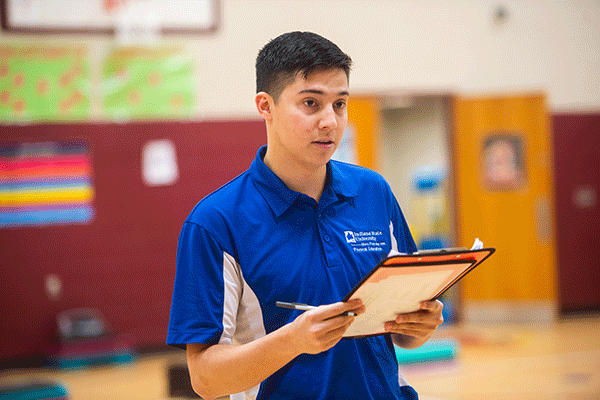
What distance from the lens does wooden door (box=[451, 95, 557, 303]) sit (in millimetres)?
6211

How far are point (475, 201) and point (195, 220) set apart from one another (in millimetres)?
5597

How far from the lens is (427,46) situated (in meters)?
6.39

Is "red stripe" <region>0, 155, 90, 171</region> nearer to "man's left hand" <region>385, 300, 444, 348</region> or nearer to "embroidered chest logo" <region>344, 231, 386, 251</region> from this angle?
"embroidered chest logo" <region>344, 231, 386, 251</region>

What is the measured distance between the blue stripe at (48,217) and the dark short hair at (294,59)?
176 inches

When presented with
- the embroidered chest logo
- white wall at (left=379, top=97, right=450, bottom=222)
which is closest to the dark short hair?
the embroidered chest logo

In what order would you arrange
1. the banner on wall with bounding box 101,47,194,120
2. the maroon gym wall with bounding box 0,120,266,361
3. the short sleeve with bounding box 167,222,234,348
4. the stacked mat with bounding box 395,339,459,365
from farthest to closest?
the banner on wall with bounding box 101,47,194,120
the maroon gym wall with bounding box 0,120,266,361
the stacked mat with bounding box 395,339,459,365
the short sleeve with bounding box 167,222,234,348

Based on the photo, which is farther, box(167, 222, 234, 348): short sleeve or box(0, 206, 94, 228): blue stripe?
box(0, 206, 94, 228): blue stripe

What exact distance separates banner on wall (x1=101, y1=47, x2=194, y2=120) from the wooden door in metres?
2.79

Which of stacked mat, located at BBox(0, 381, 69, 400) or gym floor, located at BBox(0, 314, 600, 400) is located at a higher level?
stacked mat, located at BBox(0, 381, 69, 400)

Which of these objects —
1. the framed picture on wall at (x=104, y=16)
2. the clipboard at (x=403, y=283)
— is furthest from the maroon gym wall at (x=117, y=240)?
the clipboard at (x=403, y=283)

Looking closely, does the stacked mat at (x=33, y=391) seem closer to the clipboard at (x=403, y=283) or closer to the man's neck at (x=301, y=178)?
the man's neck at (x=301, y=178)

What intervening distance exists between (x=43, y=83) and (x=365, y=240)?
4866mm

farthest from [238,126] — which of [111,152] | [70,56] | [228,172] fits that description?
[70,56]

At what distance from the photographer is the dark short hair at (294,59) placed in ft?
3.77
